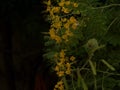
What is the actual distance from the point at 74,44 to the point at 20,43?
1462 millimetres

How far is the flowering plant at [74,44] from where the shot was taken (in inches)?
59.6

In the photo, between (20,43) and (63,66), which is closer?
(63,66)

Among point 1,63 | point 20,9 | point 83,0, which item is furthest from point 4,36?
point 83,0

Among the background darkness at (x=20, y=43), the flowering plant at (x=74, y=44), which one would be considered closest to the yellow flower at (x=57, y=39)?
the flowering plant at (x=74, y=44)

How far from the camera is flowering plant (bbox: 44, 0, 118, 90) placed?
1.51 m

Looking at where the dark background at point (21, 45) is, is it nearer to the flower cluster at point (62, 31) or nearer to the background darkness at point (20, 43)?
the background darkness at point (20, 43)

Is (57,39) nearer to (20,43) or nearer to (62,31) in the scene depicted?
(62,31)

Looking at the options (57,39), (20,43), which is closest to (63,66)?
(57,39)

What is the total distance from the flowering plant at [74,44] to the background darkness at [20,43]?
3.28ft

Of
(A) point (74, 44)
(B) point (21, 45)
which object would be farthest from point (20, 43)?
(A) point (74, 44)

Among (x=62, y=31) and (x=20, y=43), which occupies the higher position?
(x=62, y=31)

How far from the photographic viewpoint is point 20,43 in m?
3.03

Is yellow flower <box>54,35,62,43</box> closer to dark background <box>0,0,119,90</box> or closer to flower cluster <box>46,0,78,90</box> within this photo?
flower cluster <box>46,0,78,90</box>

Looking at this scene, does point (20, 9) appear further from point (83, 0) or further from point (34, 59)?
point (83, 0)
